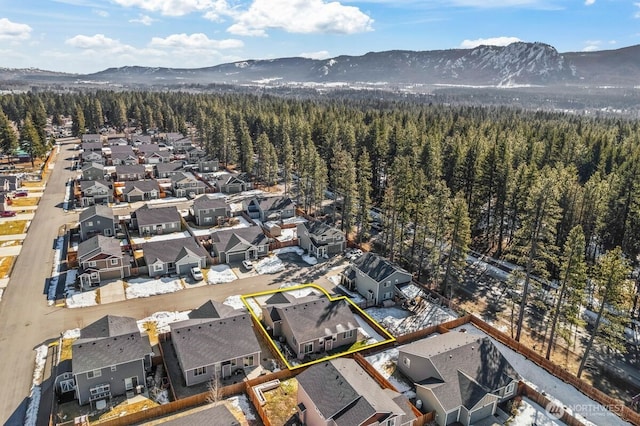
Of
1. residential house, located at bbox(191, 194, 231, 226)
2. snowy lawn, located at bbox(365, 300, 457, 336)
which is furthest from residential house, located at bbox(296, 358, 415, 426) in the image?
residential house, located at bbox(191, 194, 231, 226)

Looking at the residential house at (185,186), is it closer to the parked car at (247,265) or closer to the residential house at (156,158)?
the residential house at (156,158)

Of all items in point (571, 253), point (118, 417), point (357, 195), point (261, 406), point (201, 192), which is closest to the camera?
point (118, 417)

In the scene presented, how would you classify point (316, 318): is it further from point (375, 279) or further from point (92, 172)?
point (92, 172)

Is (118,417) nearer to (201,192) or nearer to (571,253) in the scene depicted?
(571,253)

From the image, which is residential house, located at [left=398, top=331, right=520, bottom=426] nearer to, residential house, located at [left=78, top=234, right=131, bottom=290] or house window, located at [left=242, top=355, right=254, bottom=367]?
house window, located at [left=242, top=355, right=254, bottom=367]

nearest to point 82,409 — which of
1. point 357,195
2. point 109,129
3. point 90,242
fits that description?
point 90,242
